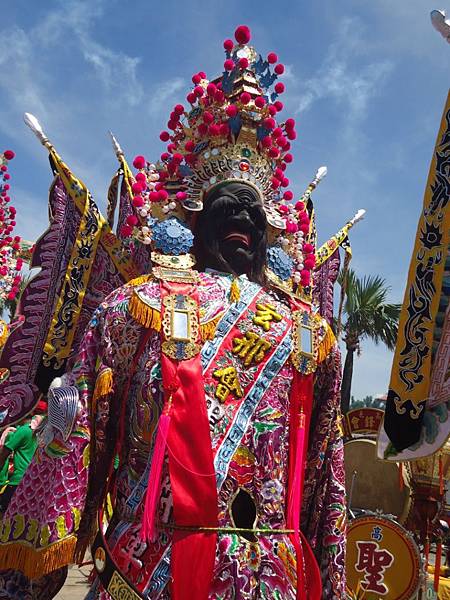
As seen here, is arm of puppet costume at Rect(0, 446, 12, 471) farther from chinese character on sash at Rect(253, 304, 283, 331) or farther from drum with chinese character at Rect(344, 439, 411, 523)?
drum with chinese character at Rect(344, 439, 411, 523)

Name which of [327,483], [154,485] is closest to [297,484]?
[327,483]

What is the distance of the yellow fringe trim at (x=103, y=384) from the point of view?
2150 millimetres

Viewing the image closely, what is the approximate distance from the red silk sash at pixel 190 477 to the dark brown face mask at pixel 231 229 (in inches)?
20.7

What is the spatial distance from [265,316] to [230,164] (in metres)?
0.66

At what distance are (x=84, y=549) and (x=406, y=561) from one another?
384cm

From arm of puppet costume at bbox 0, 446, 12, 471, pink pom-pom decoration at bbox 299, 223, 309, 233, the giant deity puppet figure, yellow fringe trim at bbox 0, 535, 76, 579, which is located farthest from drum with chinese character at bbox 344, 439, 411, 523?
yellow fringe trim at bbox 0, 535, 76, 579

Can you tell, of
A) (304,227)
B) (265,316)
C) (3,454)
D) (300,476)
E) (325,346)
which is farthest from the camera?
(3,454)

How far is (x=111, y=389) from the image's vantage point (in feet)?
7.16

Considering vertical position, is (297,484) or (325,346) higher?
(325,346)

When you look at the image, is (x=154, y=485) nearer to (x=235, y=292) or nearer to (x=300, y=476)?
(x=300, y=476)

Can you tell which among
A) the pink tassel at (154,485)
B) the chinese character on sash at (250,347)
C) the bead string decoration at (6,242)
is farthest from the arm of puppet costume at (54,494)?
the bead string decoration at (6,242)

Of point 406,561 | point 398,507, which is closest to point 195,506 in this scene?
point 406,561

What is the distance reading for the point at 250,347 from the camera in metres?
2.31

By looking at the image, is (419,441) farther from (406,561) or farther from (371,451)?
(371,451)
